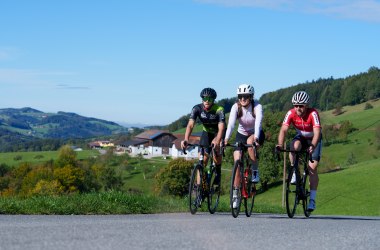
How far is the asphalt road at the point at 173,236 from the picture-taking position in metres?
6.88

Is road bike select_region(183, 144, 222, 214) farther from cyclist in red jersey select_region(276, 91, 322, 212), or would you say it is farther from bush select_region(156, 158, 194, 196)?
bush select_region(156, 158, 194, 196)

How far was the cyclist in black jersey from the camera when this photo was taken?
12047 millimetres

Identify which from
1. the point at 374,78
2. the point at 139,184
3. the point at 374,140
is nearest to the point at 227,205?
the point at 139,184

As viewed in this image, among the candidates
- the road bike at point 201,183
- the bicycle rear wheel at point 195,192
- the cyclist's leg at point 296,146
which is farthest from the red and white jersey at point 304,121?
the bicycle rear wheel at point 195,192

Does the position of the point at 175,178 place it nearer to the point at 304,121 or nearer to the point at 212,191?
the point at 212,191

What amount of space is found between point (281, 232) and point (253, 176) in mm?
3570

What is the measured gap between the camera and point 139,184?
124 meters

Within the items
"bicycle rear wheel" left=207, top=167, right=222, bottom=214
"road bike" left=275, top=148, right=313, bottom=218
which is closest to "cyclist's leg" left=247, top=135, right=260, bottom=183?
"road bike" left=275, top=148, right=313, bottom=218

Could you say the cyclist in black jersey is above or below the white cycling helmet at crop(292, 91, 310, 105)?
below

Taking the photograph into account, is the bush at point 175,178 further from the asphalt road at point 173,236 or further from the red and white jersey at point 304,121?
the asphalt road at point 173,236

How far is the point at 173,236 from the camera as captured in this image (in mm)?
7621

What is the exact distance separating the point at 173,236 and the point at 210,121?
16.2 ft

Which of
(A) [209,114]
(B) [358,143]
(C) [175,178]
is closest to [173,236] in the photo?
(A) [209,114]

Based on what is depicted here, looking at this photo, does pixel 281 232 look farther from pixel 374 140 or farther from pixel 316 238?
pixel 374 140
